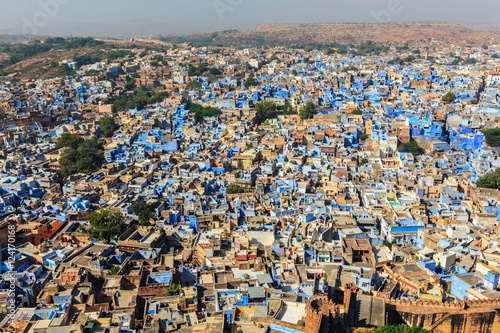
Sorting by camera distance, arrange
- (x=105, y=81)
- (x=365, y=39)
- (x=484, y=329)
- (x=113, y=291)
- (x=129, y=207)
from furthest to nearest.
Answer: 1. (x=365, y=39)
2. (x=105, y=81)
3. (x=129, y=207)
4. (x=113, y=291)
5. (x=484, y=329)

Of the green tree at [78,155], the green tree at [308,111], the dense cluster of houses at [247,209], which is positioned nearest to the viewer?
the dense cluster of houses at [247,209]

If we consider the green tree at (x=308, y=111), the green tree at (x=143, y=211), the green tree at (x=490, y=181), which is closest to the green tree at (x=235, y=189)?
the green tree at (x=143, y=211)

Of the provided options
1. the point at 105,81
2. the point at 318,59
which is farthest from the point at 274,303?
the point at 318,59

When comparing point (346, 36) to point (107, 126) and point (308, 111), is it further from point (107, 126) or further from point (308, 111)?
point (107, 126)

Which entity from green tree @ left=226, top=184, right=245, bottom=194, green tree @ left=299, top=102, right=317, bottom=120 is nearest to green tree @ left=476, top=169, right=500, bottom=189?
green tree @ left=226, top=184, right=245, bottom=194

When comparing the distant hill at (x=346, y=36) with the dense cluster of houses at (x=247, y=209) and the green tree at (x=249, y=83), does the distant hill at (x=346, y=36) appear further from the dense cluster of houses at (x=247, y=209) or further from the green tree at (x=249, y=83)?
the dense cluster of houses at (x=247, y=209)

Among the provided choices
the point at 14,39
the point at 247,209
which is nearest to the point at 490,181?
the point at 247,209

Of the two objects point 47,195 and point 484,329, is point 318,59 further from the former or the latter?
point 484,329
